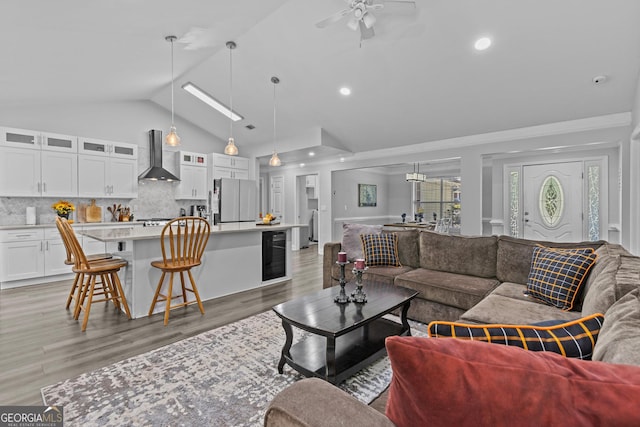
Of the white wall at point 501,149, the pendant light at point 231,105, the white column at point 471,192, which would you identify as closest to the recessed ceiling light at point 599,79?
the white wall at point 501,149

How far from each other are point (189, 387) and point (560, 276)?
2.69 m

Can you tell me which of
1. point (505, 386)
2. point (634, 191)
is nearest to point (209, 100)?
point (505, 386)

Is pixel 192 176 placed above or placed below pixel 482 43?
below

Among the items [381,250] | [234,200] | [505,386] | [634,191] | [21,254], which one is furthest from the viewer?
[234,200]

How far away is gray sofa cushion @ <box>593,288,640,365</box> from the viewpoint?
716 mm

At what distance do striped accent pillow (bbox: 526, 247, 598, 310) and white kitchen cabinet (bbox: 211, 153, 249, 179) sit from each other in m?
6.37

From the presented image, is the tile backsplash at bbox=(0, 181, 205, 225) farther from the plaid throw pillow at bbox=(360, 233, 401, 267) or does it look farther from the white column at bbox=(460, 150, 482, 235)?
the white column at bbox=(460, 150, 482, 235)

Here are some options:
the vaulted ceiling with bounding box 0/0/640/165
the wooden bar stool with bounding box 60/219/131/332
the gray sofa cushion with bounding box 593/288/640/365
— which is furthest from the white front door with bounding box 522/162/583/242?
the wooden bar stool with bounding box 60/219/131/332

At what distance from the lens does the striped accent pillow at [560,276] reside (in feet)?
7.29

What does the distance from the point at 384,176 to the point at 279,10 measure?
23.4 ft

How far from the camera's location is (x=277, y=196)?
8969mm

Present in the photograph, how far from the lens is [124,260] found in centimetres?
340

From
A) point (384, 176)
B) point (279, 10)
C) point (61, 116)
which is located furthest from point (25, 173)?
point (384, 176)

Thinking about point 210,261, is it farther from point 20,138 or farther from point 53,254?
point 20,138
